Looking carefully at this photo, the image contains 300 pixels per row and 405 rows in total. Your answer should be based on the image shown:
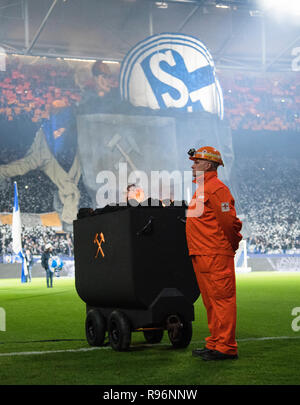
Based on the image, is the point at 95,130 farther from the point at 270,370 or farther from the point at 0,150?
the point at 270,370

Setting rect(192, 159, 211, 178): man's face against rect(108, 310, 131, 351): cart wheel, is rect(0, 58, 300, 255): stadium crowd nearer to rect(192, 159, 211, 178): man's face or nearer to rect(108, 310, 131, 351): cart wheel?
rect(108, 310, 131, 351): cart wheel

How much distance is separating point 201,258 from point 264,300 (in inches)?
280

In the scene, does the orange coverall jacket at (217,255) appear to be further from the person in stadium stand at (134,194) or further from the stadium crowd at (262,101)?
the stadium crowd at (262,101)

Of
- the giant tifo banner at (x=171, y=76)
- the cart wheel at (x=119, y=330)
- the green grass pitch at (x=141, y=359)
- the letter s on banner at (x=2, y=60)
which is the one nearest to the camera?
the green grass pitch at (x=141, y=359)

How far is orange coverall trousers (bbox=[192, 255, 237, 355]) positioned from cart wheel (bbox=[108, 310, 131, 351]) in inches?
31.5

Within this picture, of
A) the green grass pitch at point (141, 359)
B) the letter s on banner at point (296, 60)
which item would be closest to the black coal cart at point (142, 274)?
the green grass pitch at point (141, 359)

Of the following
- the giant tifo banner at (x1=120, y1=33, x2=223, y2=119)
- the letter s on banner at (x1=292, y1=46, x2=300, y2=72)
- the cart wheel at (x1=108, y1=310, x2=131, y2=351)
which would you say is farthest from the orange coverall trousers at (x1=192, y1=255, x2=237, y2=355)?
the letter s on banner at (x1=292, y1=46, x2=300, y2=72)

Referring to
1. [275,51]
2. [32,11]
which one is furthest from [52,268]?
[275,51]

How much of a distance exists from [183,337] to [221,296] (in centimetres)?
93

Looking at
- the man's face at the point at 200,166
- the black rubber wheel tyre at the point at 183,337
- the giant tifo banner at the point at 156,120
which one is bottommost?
the black rubber wheel tyre at the point at 183,337

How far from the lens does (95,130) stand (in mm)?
30641

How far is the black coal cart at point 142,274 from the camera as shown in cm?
505

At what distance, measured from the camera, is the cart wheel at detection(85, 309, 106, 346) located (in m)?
5.64

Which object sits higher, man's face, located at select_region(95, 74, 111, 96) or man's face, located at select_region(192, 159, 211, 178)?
man's face, located at select_region(95, 74, 111, 96)
